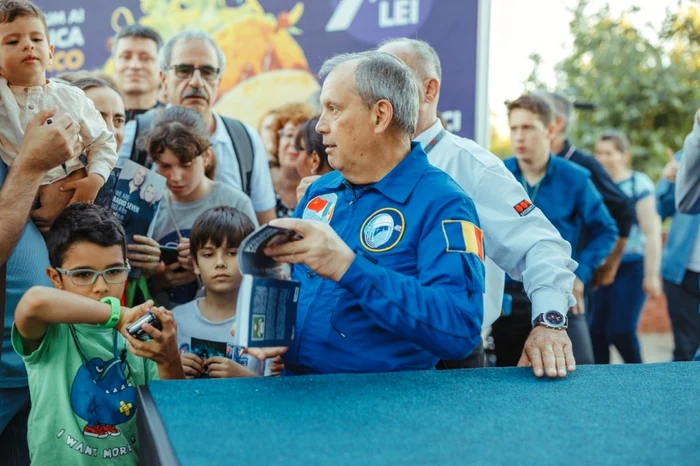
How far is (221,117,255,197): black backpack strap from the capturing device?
166 inches

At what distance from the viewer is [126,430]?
2514mm

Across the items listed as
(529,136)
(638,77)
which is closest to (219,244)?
(529,136)

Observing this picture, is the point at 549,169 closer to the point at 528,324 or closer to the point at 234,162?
the point at 528,324

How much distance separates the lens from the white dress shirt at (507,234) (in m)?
2.72

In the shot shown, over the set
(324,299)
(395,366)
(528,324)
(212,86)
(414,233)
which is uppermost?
(212,86)

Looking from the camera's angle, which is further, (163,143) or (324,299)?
(163,143)

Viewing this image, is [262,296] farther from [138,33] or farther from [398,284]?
[138,33]

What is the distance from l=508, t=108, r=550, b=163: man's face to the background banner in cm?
32

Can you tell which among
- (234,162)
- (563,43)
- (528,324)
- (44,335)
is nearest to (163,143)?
(234,162)

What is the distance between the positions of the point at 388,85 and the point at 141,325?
3.08 ft

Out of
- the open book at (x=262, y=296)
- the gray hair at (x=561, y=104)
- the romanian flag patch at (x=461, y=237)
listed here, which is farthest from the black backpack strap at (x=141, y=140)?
the gray hair at (x=561, y=104)

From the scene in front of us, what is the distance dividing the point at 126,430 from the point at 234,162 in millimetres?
1934

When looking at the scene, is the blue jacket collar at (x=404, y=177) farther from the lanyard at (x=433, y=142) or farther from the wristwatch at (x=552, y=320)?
the lanyard at (x=433, y=142)

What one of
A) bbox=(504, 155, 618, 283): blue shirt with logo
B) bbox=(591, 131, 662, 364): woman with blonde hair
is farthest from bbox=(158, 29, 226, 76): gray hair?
bbox=(591, 131, 662, 364): woman with blonde hair
